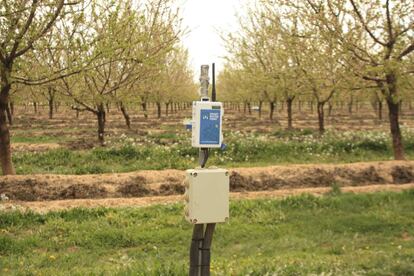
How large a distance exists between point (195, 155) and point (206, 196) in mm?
10710

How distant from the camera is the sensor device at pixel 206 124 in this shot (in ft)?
11.3

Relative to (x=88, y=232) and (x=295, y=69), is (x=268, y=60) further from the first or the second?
(x=88, y=232)

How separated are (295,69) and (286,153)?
17.9 ft

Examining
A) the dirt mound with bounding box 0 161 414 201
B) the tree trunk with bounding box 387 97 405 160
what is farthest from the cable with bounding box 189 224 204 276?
the tree trunk with bounding box 387 97 405 160

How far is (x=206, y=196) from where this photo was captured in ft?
11.5

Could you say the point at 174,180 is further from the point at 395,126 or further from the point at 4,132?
the point at 395,126

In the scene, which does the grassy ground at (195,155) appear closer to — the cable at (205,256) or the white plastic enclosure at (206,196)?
the cable at (205,256)

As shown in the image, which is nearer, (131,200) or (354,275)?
(354,275)

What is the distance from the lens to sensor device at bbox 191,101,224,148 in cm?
345

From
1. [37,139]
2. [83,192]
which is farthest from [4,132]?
[37,139]

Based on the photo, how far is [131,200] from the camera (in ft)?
31.9

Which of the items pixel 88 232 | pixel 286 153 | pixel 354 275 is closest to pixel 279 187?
pixel 286 153

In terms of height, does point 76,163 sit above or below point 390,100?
below

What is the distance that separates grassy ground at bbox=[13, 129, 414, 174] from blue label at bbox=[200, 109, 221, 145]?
916 cm
